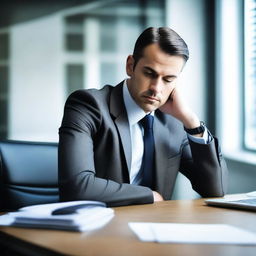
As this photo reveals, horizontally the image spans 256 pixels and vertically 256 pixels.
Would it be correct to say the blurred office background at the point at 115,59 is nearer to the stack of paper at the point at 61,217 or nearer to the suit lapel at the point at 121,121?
the suit lapel at the point at 121,121

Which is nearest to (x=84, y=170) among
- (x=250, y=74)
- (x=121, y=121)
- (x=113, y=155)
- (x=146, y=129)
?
(x=113, y=155)

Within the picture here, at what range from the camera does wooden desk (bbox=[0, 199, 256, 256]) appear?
3.55ft

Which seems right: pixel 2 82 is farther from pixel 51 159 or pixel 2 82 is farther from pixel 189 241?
pixel 189 241

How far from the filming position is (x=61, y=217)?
4.11 ft

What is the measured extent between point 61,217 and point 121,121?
836mm

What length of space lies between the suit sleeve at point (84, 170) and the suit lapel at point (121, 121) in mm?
86

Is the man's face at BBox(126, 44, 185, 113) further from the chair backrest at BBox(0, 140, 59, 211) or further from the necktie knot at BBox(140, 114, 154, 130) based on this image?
the chair backrest at BBox(0, 140, 59, 211)

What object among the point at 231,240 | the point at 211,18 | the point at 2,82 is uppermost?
the point at 211,18

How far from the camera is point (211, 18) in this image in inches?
152

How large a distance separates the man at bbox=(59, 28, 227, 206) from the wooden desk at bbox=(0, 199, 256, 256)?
0.38 m

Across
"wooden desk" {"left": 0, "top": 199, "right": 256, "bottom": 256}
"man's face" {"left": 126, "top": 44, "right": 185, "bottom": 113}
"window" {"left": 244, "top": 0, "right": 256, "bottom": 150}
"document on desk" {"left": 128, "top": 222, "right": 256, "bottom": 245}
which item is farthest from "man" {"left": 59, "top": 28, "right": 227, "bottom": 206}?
"window" {"left": 244, "top": 0, "right": 256, "bottom": 150}

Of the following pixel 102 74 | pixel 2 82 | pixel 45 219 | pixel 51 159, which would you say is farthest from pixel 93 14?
pixel 45 219

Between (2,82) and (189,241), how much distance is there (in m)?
2.58

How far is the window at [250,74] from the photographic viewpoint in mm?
3580
